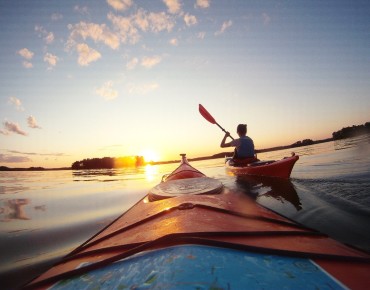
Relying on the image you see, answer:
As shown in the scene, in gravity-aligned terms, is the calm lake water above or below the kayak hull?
below

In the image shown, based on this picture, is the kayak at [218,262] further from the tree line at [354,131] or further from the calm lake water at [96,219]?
the tree line at [354,131]

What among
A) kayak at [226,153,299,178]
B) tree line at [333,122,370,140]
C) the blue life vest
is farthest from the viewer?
tree line at [333,122,370,140]

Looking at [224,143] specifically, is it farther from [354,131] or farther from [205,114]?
[354,131]

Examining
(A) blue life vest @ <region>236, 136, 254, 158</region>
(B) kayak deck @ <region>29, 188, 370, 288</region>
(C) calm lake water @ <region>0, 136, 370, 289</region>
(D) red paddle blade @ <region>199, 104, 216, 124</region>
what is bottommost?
(C) calm lake water @ <region>0, 136, 370, 289</region>

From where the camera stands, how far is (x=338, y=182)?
6.38 m

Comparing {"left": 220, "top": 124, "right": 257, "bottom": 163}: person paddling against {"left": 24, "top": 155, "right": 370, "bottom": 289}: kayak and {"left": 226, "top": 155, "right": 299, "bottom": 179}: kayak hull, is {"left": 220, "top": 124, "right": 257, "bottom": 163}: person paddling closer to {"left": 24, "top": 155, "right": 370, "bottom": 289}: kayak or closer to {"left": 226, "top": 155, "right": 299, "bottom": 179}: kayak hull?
{"left": 226, "top": 155, "right": 299, "bottom": 179}: kayak hull

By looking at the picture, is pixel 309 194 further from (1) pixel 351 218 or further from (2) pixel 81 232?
(2) pixel 81 232

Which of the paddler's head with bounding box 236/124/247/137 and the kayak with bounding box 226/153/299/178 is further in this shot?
the paddler's head with bounding box 236/124/247/137

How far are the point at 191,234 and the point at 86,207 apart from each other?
237 inches

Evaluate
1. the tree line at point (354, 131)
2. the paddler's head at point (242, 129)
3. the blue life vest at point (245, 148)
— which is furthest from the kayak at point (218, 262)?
the tree line at point (354, 131)

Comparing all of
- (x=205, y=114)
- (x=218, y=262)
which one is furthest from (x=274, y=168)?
(x=218, y=262)

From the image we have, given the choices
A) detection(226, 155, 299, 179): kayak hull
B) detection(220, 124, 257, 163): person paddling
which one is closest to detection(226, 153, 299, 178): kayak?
detection(226, 155, 299, 179): kayak hull

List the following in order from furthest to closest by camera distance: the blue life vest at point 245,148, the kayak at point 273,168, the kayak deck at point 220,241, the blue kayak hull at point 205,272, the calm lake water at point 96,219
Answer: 1. the blue life vest at point 245,148
2. the kayak at point 273,168
3. the calm lake water at point 96,219
4. the kayak deck at point 220,241
5. the blue kayak hull at point 205,272

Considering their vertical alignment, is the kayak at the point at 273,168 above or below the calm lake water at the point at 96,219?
above
